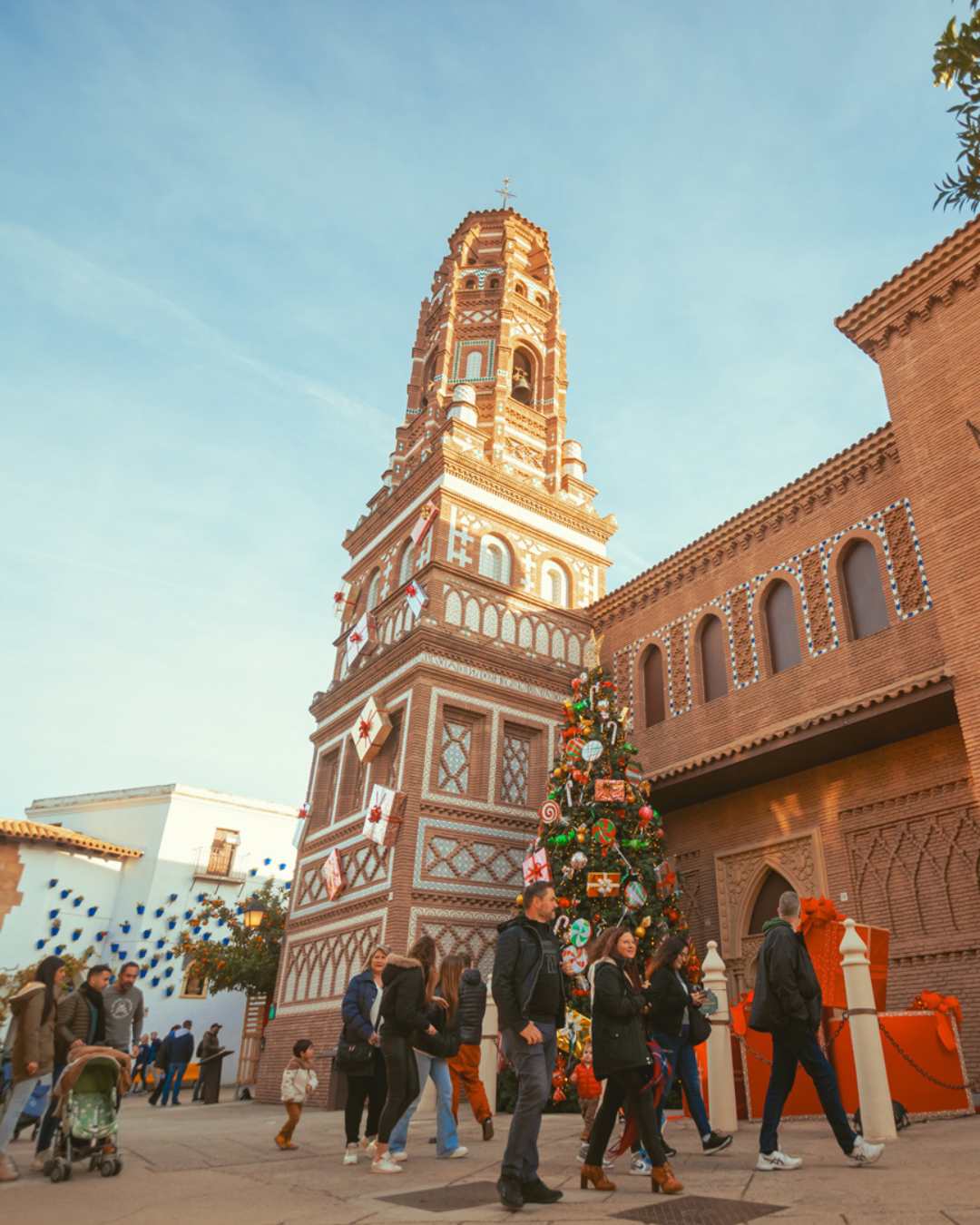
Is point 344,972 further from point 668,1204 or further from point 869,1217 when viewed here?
point 869,1217

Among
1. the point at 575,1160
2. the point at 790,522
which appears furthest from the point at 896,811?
the point at 575,1160

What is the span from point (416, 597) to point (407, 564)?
235 cm

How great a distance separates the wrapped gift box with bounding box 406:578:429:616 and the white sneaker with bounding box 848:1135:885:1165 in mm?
12746

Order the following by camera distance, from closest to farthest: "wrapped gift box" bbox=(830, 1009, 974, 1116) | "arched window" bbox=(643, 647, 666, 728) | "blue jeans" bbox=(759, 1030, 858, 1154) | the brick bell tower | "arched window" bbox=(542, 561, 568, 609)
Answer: "blue jeans" bbox=(759, 1030, 858, 1154), "wrapped gift box" bbox=(830, 1009, 974, 1116), the brick bell tower, "arched window" bbox=(643, 647, 666, 728), "arched window" bbox=(542, 561, 568, 609)

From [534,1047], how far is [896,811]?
362 inches

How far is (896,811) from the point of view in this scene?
12172 mm

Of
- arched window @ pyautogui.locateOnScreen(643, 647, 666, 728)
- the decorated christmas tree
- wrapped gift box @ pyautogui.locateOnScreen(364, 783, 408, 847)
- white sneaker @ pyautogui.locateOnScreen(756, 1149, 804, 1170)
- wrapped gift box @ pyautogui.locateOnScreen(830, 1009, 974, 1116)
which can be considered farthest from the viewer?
arched window @ pyautogui.locateOnScreen(643, 647, 666, 728)

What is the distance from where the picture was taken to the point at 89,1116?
6.25 metres

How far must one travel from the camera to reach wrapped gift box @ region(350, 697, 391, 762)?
16.7 meters

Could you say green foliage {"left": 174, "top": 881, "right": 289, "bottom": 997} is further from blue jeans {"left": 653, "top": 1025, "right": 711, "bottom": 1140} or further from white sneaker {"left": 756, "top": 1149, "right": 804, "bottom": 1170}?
white sneaker {"left": 756, "top": 1149, "right": 804, "bottom": 1170}

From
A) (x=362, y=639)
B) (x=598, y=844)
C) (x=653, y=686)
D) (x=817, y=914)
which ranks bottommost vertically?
(x=817, y=914)

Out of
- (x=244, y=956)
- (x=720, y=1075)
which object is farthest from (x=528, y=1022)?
(x=244, y=956)

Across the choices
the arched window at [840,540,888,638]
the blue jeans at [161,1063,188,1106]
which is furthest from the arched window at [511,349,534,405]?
the blue jeans at [161,1063,188,1106]

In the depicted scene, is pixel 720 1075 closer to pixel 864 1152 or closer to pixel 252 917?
pixel 864 1152
